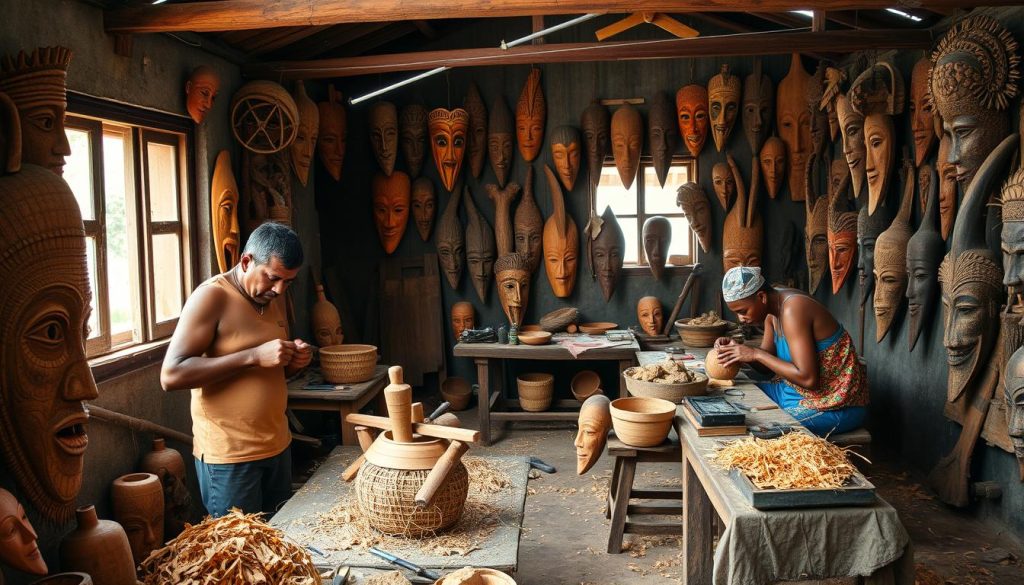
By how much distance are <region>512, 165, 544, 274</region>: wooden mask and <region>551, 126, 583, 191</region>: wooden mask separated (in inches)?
13.5

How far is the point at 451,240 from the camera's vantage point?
A: 8.32 meters

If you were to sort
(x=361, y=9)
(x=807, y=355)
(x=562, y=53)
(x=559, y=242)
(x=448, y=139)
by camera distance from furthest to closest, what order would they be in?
(x=559, y=242)
(x=448, y=139)
(x=562, y=53)
(x=807, y=355)
(x=361, y=9)

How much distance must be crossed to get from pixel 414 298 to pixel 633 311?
90.2 inches

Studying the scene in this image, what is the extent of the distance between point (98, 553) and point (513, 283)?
17.7 feet

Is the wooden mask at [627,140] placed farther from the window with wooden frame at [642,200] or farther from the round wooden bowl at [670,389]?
the round wooden bowl at [670,389]

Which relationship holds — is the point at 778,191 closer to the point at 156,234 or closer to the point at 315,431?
the point at 315,431

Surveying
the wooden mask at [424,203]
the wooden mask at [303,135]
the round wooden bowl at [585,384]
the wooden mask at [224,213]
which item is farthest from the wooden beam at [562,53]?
the round wooden bowl at [585,384]

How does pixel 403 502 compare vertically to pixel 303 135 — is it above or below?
below

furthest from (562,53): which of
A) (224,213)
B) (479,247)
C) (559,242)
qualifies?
(224,213)

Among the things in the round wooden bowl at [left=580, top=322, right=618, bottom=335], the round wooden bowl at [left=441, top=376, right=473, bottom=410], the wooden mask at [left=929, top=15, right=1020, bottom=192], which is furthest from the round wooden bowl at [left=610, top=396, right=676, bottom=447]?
the round wooden bowl at [left=441, top=376, right=473, bottom=410]

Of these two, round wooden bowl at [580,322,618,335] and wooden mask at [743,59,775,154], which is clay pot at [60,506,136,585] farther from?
wooden mask at [743,59,775,154]

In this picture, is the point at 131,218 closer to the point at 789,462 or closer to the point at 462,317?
the point at 462,317

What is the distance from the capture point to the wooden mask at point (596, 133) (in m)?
8.03

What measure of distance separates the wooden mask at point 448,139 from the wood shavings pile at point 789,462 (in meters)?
→ 5.16
